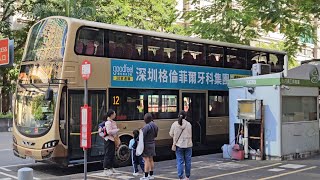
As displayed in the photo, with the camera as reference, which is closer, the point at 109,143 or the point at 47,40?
the point at 109,143

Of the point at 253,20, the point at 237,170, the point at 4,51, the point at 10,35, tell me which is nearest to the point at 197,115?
the point at 237,170

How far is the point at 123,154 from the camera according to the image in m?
12.9

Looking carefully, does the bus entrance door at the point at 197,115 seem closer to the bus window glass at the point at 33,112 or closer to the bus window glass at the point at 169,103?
the bus window glass at the point at 169,103

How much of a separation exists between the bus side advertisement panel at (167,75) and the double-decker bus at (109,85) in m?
0.03

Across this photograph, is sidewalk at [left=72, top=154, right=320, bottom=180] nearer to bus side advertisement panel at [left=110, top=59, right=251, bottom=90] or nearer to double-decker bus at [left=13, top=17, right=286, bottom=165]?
double-decker bus at [left=13, top=17, right=286, bottom=165]

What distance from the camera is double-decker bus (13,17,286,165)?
1152 cm

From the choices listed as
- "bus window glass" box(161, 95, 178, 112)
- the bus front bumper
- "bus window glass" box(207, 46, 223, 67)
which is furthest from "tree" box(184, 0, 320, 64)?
the bus front bumper

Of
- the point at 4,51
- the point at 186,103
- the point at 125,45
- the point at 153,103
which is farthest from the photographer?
the point at 186,103

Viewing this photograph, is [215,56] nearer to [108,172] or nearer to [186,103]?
[186,103]

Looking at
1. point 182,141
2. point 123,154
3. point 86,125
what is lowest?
point 123,154

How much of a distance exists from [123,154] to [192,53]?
4647 millimetres

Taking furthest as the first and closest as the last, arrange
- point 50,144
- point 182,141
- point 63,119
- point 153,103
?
point 153,103 < point 63,119 < point 50,144 < point 182,141

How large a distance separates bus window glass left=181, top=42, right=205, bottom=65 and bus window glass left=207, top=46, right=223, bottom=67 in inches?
14.3

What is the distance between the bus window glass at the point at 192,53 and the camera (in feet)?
49.3
